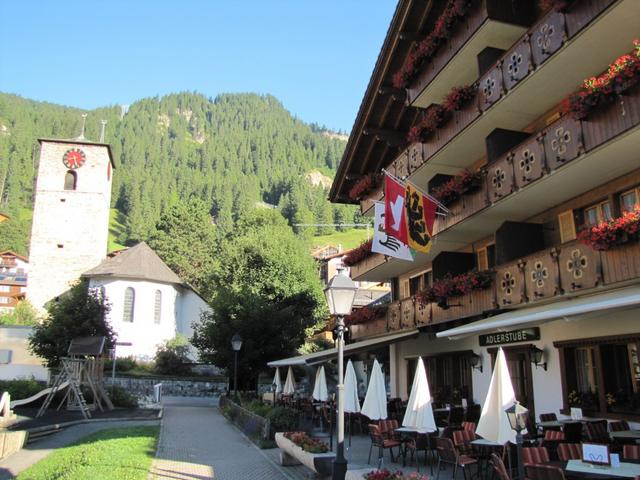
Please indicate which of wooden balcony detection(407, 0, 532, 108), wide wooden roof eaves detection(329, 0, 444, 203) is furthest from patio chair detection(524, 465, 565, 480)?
wide wooden roof eaves detection(329, 0, 444, 203)

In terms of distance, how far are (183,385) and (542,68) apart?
36.5 m

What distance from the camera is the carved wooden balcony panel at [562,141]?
39.4ft

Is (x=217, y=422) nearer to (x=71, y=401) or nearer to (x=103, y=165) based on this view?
(x=71, y=401)

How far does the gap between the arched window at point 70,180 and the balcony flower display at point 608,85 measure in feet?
189

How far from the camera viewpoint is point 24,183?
454 ft

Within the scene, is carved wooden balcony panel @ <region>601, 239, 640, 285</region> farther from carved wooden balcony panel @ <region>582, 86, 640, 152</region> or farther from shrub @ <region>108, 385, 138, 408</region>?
shrub @ <region>108, 385, 138, 408</region>

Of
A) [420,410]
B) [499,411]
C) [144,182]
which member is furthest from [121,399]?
[144,182]

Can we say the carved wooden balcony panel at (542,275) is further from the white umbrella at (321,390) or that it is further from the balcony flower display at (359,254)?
the balcony flower display at (359,254)

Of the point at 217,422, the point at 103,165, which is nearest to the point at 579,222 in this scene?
the point at 217,422

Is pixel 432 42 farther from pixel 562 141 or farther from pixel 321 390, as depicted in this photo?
pixel 321 390

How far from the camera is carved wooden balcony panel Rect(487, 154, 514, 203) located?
14.5 metres

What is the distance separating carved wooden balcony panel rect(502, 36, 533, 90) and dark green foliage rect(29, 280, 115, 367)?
99.0 ft

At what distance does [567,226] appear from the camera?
48.1 feet

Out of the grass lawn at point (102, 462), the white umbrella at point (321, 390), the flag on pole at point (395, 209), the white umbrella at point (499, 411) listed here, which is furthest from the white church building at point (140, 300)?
the white umbrella at point (499, 411)
